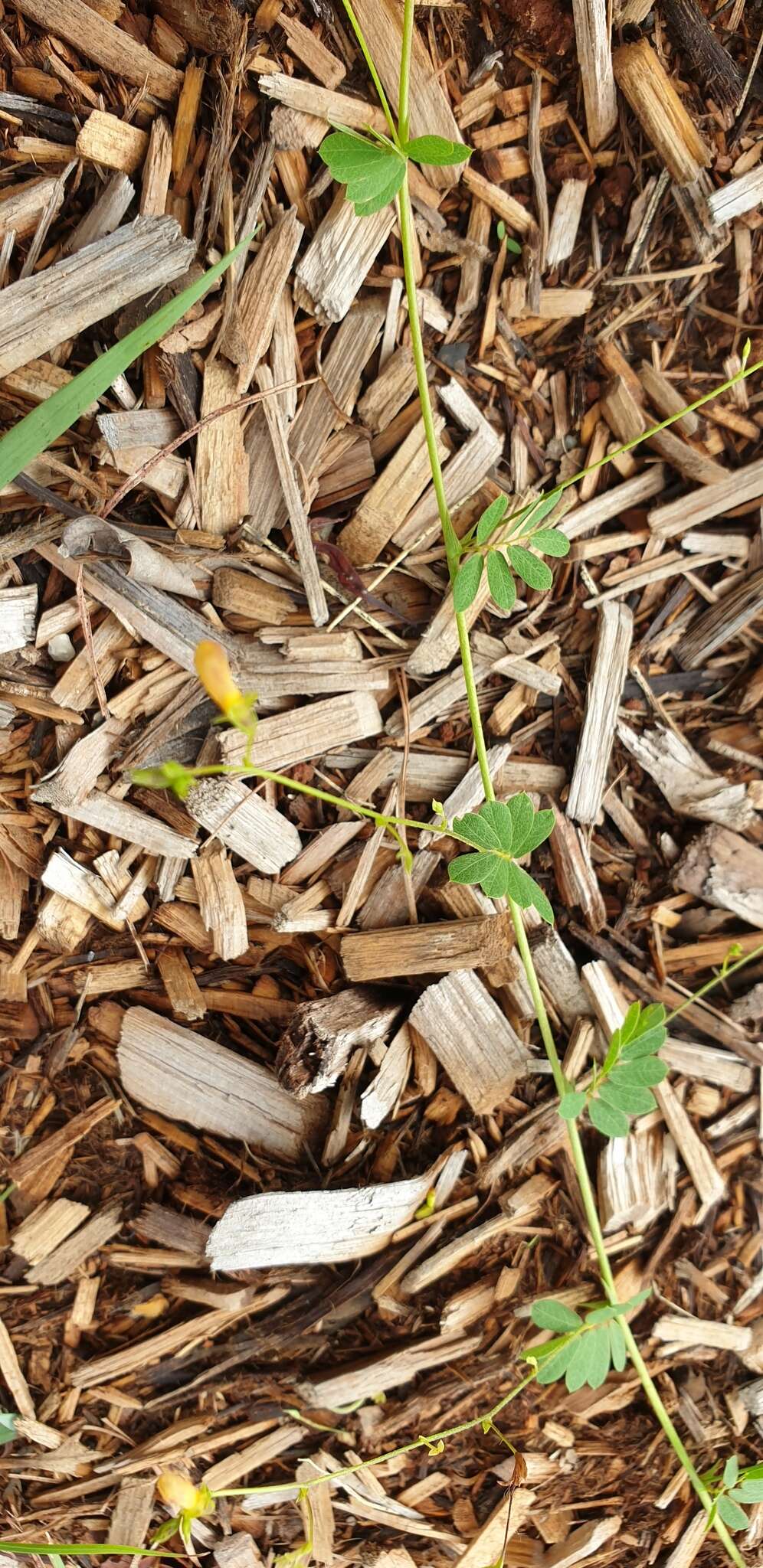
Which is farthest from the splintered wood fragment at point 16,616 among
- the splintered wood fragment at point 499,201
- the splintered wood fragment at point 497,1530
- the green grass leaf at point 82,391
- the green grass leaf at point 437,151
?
the splintered wood fragment at point 497,1530

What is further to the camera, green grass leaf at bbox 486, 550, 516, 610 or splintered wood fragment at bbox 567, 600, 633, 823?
splintered wood fragment at bbox 567, 600, 633, 823

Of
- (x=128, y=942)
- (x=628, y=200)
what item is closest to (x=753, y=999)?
(x=128, y=942)

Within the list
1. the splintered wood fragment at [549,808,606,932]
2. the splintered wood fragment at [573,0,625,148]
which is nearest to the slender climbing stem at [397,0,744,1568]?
the splintered wood fragment at [549,808,606,932]

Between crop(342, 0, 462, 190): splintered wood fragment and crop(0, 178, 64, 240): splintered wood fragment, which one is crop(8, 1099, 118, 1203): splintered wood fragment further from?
crop(342, 0, 462, 190): splintered wood fragment

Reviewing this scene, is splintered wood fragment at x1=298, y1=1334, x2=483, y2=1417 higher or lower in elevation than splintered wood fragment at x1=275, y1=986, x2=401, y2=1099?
lower

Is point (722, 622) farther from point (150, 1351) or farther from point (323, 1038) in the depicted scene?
point (150, 1351)

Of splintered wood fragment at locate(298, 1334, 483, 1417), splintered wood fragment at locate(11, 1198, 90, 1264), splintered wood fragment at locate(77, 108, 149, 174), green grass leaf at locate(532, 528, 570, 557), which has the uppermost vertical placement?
splintered wood fragment at locate(77, 108, 149, 174)

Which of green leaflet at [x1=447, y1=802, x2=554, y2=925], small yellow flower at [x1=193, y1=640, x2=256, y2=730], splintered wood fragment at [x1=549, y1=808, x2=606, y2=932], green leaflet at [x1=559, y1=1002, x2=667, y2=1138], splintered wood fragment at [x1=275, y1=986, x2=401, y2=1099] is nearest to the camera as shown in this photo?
small yellow flower at [x1=193, y1=640, x2=256, y2=730]
